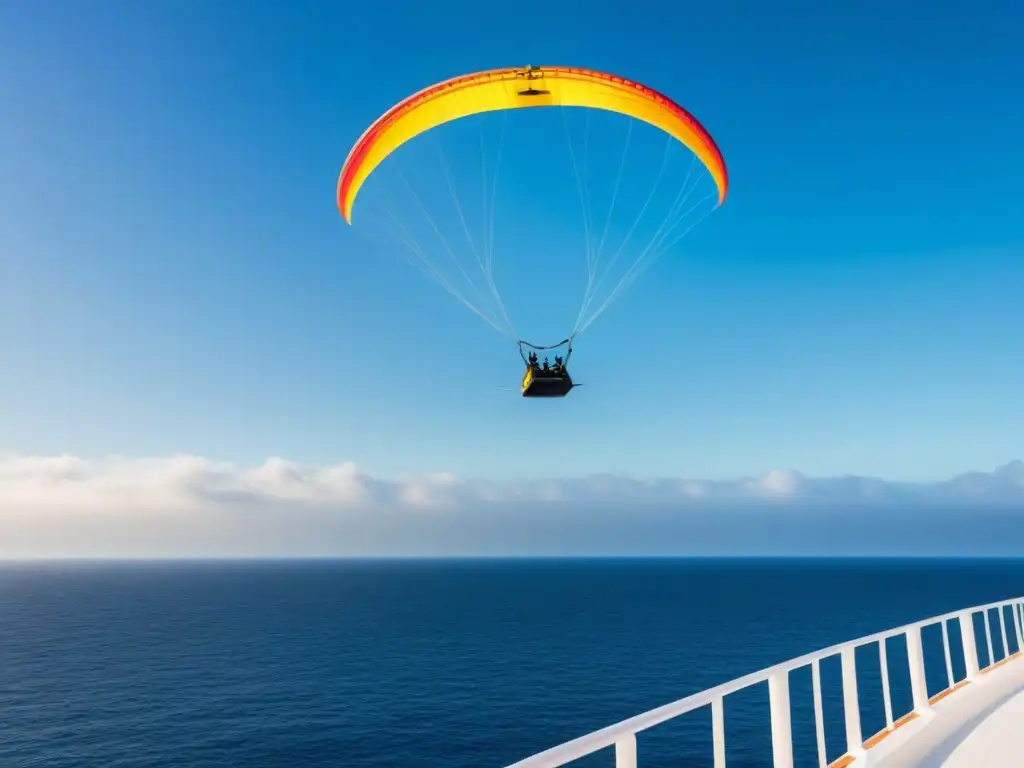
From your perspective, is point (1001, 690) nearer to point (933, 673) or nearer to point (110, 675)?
point (933, 673)

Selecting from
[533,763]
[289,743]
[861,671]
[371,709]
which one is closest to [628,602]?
[861,671]

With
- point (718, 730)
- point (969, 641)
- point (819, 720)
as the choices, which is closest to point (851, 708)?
point (819, 720)

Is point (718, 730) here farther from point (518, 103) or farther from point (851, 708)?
point (518, 103)

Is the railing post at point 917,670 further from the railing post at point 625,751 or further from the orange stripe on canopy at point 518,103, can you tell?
the orange stripe on canopy at point 518,103

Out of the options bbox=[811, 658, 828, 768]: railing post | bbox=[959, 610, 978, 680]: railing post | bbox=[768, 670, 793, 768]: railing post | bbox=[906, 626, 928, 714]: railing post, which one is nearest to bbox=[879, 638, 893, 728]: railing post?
bbox=[906, 626, 928, 714]: railing post

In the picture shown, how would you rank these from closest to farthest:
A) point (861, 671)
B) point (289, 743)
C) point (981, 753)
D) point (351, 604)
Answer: point (981, 753), point (289, 743), point (861, 671), point (351, 604)

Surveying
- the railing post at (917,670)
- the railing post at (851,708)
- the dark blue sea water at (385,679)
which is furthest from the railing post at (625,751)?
the dark blue sea water at (385,679)
